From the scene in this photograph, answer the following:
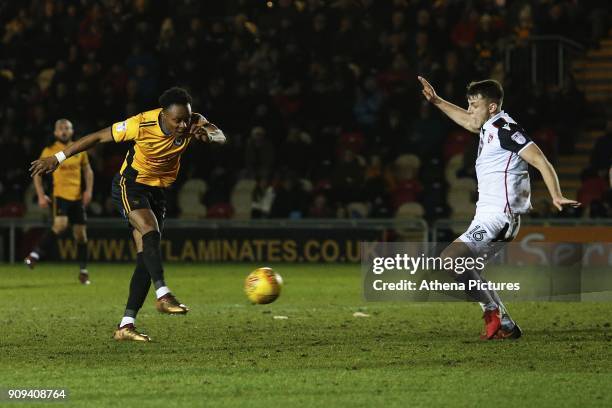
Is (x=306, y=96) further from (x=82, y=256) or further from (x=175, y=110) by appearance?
(x=175, y=110)

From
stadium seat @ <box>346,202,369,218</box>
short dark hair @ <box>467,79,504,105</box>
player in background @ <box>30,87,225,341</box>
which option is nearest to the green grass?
player in background @ <box>30,87,225,341</box>

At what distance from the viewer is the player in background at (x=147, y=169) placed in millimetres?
9578

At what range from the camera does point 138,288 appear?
9.71 metres

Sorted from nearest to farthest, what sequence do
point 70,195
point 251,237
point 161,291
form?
Answer: point 161,291 < point 70,195 < point 251,237

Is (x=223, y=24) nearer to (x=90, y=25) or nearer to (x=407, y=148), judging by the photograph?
(x=90, y=25)

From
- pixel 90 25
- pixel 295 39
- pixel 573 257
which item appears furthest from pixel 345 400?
pixel 90 25

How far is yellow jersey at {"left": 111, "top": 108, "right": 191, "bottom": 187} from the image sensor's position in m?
9.87

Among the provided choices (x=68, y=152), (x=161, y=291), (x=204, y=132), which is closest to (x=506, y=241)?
(x=204, y=132)

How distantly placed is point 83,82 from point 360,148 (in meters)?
5.72

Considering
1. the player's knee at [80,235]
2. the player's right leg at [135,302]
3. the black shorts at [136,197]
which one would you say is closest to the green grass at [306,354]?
the player's right leg at [135,302]

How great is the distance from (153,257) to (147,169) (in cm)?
87

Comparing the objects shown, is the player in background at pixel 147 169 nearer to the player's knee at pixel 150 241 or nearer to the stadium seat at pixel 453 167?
the player's knee at pixel 150 241

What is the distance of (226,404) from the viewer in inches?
263

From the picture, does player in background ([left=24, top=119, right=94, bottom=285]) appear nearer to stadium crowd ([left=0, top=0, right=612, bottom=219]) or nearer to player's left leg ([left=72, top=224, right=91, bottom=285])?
player's left leg ([left=72, top=224, right=91, bottom=285])
